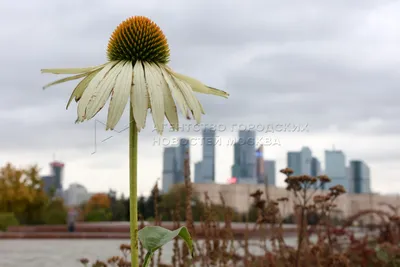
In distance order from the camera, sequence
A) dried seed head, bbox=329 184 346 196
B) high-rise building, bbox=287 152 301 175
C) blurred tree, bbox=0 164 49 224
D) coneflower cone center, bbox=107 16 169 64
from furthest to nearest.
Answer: blurred tree, bbox=0 164 49 224
high-rise building, bbox=287 152 301 175
dried seed head, bbox=329 184 346 196
coneflower cone center, bbox=107 16 169 64

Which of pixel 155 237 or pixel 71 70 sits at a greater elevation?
pixel 71 70

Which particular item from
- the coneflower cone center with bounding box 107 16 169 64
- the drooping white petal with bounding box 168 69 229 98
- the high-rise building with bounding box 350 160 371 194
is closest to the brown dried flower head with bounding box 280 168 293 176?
the coneflower cone center with bounding box 107 16 169 64

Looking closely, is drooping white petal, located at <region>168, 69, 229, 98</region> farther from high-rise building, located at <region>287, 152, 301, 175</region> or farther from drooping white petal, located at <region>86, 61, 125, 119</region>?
high-rise building, located at <region>287, 152, 301, 175</region>

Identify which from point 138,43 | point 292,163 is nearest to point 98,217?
point 292,163

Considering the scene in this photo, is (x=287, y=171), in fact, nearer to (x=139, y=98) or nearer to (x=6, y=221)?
(x=139, y=98)

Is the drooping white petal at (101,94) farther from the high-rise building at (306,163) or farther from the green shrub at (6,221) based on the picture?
the green shrub at (6,221)

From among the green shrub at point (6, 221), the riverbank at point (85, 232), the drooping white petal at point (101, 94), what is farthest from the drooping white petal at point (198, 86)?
the green shrub at point (6, 221)

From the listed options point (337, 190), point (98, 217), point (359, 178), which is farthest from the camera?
point (359, 178)
